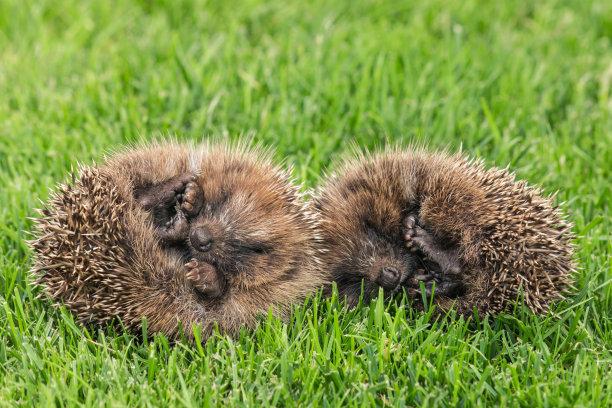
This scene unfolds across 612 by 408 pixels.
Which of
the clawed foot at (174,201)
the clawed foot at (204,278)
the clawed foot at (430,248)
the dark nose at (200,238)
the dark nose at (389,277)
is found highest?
the clawed foot at (174,201)

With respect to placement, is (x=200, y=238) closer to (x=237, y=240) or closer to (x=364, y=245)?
(x=237, y=240)

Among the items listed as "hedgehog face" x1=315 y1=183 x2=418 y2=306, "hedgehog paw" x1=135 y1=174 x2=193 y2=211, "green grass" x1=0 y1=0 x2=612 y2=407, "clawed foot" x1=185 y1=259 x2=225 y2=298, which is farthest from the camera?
"hedgehog face" x1=315 y1=183 x2=418 y2=306

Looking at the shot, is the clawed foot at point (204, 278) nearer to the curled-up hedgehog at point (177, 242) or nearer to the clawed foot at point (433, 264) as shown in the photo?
the curled-up hedgehog at point (177, 242)

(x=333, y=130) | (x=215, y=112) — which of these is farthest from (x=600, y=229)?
(x=215, y=112)

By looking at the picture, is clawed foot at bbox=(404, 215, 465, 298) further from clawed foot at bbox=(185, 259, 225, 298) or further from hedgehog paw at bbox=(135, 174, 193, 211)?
hedgehog paw at bbox=(135, 174, 193, 211)

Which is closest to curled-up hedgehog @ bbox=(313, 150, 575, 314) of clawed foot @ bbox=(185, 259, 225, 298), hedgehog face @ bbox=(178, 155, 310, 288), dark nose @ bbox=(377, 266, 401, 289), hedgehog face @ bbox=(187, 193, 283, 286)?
dark nose @ bbox=(377, 266, 401, 289)

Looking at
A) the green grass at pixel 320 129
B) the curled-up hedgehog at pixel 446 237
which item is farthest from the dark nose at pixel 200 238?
the curled-up hedgehog at pixel 446 237

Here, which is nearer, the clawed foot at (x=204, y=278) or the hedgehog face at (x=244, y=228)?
the clawed foot at (x=204, y=278)

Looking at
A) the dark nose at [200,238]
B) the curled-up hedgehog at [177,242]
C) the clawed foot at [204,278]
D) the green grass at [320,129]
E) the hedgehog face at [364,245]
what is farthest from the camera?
the hedgehog face at [364,245]
